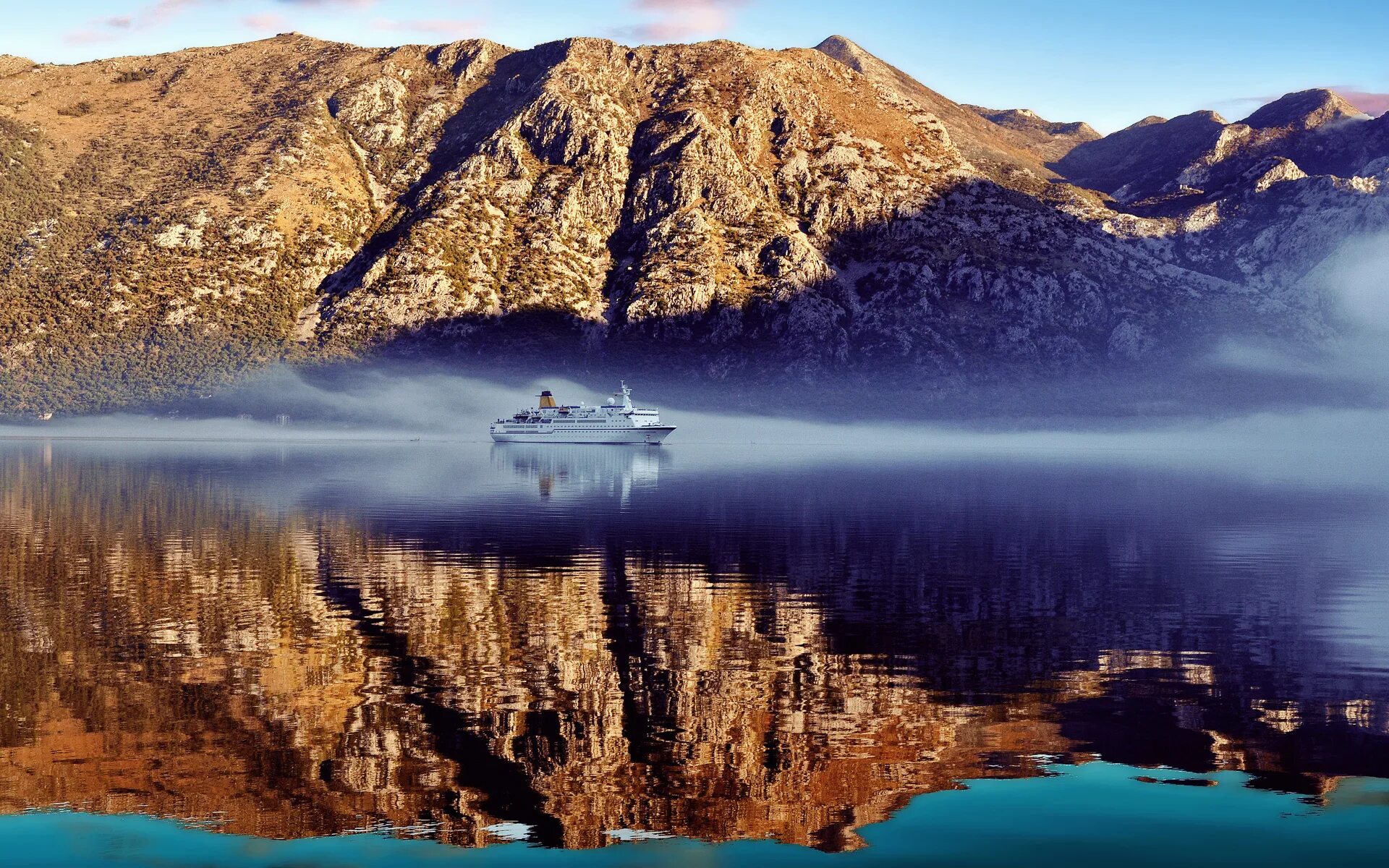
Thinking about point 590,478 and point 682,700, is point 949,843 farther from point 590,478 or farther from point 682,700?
point 590,478

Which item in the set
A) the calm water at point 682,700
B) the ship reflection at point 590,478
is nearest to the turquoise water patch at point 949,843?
the calm water at point 682,700

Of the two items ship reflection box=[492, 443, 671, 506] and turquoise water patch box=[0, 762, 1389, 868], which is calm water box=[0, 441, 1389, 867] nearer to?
turquoise water patch box=[0, 762, 1389, 868]

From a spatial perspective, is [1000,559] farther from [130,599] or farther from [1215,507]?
[1215,507]

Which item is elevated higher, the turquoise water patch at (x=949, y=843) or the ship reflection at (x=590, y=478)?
the ship reflection at (x=590, y=478)

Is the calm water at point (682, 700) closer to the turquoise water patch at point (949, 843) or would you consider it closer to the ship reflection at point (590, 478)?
the turquoise water patch at point (949, 843)

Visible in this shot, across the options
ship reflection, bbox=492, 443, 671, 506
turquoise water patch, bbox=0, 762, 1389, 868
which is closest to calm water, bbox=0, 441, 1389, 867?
turquoise water patch, bbox=0, 762, 1389, 868

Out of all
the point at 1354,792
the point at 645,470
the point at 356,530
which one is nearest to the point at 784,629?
the point at 1354,792

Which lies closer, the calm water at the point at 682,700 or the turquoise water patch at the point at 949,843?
the turquoise water patch at the point at 949,843
